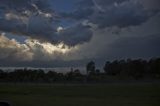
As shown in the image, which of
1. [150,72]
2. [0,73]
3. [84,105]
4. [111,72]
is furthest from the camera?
[111,72]

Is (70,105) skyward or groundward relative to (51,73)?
groundward

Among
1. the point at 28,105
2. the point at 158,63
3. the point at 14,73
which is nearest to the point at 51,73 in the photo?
the point at 14,73

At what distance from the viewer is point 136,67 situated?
139m

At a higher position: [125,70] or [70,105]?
[125,70]

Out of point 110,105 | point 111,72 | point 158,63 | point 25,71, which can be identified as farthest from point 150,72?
point 110,105

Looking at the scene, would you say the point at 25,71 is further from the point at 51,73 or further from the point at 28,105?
the point at 28,105

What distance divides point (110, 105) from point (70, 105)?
9.55 feet

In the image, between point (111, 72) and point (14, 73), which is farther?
point (111, 72)

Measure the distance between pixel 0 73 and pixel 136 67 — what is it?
5156cm

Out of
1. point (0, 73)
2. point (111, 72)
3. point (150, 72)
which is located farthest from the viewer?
point (111, 72)

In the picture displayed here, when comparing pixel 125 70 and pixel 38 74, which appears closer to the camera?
pixel 38 74

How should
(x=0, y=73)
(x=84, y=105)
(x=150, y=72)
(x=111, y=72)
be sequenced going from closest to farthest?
(x=84, y=105) → (x=0, y=73) → (x=150, y=72) → (x=111, y=72)

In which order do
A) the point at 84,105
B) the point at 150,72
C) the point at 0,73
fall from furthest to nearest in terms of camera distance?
the point at 150,72 → the point at 0,73 → the point at 84,105

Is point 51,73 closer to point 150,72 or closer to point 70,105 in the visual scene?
Result: point 150,72
